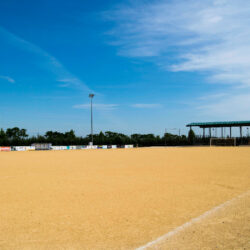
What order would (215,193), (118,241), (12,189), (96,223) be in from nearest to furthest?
(118,241) < (96,223) < (215,193) < (12,189)

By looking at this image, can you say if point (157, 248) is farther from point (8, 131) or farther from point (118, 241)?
point (8, 131)

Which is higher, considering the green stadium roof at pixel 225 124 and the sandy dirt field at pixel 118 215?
the green stadium roof at pixel 225 124

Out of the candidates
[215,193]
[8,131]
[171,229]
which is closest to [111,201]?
[171,229]

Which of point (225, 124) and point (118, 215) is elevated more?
point (225, 124)

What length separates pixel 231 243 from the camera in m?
4.45

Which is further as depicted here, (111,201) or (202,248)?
(111,201)

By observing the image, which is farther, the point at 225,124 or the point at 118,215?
the point at 225,124

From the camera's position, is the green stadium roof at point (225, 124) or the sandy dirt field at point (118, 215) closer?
the sandy dirt field at point (118, 215)

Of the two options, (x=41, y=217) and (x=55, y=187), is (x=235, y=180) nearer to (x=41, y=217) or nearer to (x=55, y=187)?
(x=55, y=187)

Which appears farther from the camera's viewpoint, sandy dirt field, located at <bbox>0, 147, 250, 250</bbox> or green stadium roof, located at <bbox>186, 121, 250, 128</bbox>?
green stadium roof, located at <bbox>186, 121, 250, 128</bbox>

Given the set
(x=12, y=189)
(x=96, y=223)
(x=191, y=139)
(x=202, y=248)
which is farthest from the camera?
(x=191, y=139)

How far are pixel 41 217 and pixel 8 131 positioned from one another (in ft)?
403

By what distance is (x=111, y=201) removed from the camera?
761 cm

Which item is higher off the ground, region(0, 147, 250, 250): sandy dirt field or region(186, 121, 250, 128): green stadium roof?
region(186, 121, 250, 128): green stadium roof
